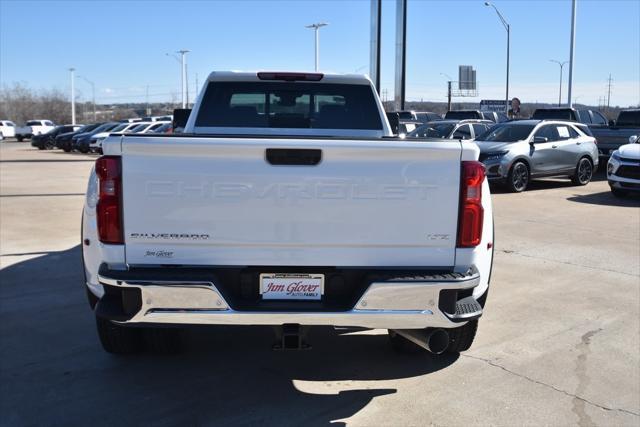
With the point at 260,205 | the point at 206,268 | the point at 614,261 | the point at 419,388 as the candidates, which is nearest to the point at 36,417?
the point at 206,268

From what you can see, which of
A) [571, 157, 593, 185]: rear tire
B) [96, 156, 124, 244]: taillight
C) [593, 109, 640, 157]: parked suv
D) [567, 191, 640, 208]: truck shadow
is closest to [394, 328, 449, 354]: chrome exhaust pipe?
[96, 156, 124, 244]: taillight

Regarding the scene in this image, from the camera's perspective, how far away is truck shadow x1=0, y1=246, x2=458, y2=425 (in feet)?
12.4

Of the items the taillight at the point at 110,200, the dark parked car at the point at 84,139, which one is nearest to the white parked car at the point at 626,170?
the taillight at the point at 110,200

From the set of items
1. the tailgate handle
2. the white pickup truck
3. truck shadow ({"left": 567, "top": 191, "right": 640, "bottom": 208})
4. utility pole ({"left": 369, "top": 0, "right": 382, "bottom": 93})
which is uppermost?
utility pole ({"left": 369, "top": 0, "right": 382, "bottom": 93})

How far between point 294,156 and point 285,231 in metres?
0.41

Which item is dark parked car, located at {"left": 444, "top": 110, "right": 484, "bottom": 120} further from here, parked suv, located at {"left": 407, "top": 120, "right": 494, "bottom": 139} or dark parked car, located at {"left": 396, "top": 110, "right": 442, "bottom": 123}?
parked suv, located at {"left": 407, "top": 120, "right": 494, "bottom": 139}

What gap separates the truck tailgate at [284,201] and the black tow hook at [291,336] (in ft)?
1.22

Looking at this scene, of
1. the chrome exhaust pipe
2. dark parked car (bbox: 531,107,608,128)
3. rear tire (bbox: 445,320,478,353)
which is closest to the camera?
the chrome exhaust pipe

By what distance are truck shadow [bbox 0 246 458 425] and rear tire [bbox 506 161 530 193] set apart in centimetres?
1119

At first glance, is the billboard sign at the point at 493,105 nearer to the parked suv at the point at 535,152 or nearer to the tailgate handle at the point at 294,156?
the parked suv at the point at 535,152

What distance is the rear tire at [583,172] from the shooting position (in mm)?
17047

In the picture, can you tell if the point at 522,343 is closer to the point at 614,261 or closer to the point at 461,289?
the point at 461,289

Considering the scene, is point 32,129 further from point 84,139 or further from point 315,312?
point 315,312

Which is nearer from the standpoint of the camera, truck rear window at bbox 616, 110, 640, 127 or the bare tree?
truck rear window at bbox 616, 110, 640, 127
